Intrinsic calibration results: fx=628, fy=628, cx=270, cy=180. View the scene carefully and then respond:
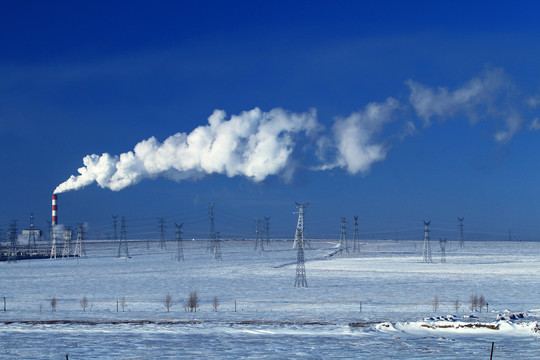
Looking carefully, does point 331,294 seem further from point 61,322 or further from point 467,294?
point 61,322

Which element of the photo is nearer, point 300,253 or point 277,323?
point 277,323

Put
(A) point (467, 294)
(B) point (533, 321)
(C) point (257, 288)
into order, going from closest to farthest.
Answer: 1. (B) point (533, 321)
2. (A) point (467, 294)
3. (C) point (257, 288)

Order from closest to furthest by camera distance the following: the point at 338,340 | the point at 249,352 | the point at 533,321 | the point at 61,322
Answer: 1. the point at 249,352
2. the point at 338,340
3. the point at 533,321
4. the point at 61,322

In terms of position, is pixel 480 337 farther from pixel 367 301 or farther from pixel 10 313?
pixel 10 313

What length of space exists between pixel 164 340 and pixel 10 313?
41.4 feet

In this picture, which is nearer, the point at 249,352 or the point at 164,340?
the point at 249,352

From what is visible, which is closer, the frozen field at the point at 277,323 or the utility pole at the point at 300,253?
the frozen field at the point at 277,323

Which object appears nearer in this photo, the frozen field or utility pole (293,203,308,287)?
the frozen field

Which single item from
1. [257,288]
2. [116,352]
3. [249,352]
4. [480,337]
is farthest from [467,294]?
[116,352]

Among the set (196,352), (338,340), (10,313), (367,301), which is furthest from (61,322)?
(367,301)

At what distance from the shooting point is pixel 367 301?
3766cm

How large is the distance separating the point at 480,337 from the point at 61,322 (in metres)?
18.2

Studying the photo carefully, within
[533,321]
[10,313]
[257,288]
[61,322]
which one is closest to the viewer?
[533,321]

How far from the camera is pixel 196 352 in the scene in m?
21.9
